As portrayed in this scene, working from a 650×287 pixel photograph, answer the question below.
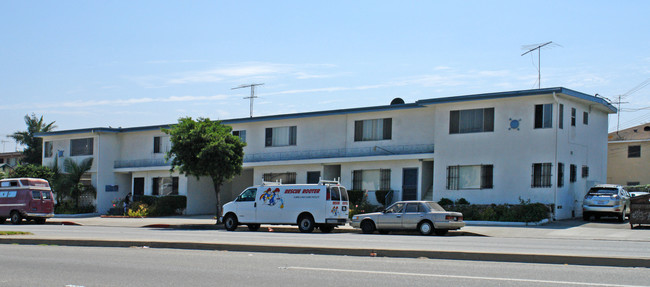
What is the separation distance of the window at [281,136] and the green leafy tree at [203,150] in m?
7.81

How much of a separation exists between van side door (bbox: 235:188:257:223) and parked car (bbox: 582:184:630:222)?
14.3m

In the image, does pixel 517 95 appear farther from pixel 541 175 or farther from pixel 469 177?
pixel 469 177

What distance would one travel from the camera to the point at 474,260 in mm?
13625

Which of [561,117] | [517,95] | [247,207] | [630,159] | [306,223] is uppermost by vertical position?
[517,95]

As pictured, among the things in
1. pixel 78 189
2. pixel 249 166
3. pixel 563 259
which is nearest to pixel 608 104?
pixel 249 166

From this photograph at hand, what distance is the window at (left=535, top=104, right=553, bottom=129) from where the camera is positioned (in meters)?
30.5

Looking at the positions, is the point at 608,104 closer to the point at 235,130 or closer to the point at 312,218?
the point at 312,218

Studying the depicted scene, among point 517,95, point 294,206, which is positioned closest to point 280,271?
point 294,206

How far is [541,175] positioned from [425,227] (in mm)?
8681

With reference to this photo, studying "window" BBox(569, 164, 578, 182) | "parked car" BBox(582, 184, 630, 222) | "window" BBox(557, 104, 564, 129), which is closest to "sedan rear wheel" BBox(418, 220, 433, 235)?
"parked car" BBox(582, 184, 630, 222)

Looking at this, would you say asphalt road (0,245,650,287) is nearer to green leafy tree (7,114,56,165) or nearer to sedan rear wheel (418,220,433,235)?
sedan rear wheel (418,220,433,235)

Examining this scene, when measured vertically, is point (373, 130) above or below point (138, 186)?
above

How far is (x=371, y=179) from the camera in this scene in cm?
3650

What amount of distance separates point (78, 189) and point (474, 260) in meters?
36.0
